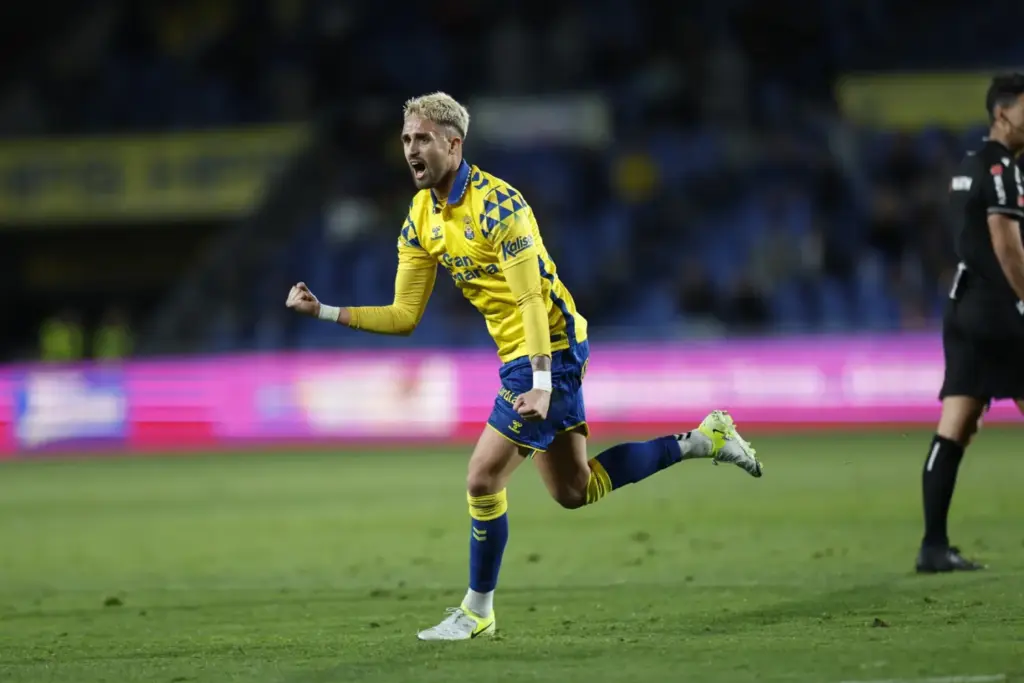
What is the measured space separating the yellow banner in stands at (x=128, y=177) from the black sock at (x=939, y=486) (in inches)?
891

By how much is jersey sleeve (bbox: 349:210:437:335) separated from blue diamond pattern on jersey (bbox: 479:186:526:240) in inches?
21.6

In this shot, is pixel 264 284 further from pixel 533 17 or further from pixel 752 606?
pixel 752 606

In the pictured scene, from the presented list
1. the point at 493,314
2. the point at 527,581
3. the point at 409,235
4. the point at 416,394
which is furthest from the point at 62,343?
the point at 493,314

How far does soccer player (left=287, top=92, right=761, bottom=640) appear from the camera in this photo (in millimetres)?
6418

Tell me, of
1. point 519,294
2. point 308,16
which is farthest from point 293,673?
point 308,16

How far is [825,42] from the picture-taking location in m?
28.3

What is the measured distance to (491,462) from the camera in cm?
657

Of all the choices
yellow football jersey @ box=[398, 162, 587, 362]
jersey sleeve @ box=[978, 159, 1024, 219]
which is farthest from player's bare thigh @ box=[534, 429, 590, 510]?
jersey sleeve @ box=[978, 159, 1024, 219]

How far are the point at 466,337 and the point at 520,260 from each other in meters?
15.3

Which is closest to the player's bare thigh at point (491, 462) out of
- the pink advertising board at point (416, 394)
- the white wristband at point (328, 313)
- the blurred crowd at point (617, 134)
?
the white wristband at point (328, 313)

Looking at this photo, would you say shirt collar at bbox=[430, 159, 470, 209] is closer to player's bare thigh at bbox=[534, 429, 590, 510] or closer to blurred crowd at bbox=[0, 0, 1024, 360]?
player's bare thigh at bbox=[534, 429, 590, 510]

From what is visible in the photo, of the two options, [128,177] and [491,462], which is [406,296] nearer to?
[491,462]

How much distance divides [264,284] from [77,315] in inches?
382

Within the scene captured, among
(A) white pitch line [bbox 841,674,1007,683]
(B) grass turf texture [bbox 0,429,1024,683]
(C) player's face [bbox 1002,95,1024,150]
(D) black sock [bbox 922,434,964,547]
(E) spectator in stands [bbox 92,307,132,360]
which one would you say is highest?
(C) player's face [bbox 1002,95,1024,150]
